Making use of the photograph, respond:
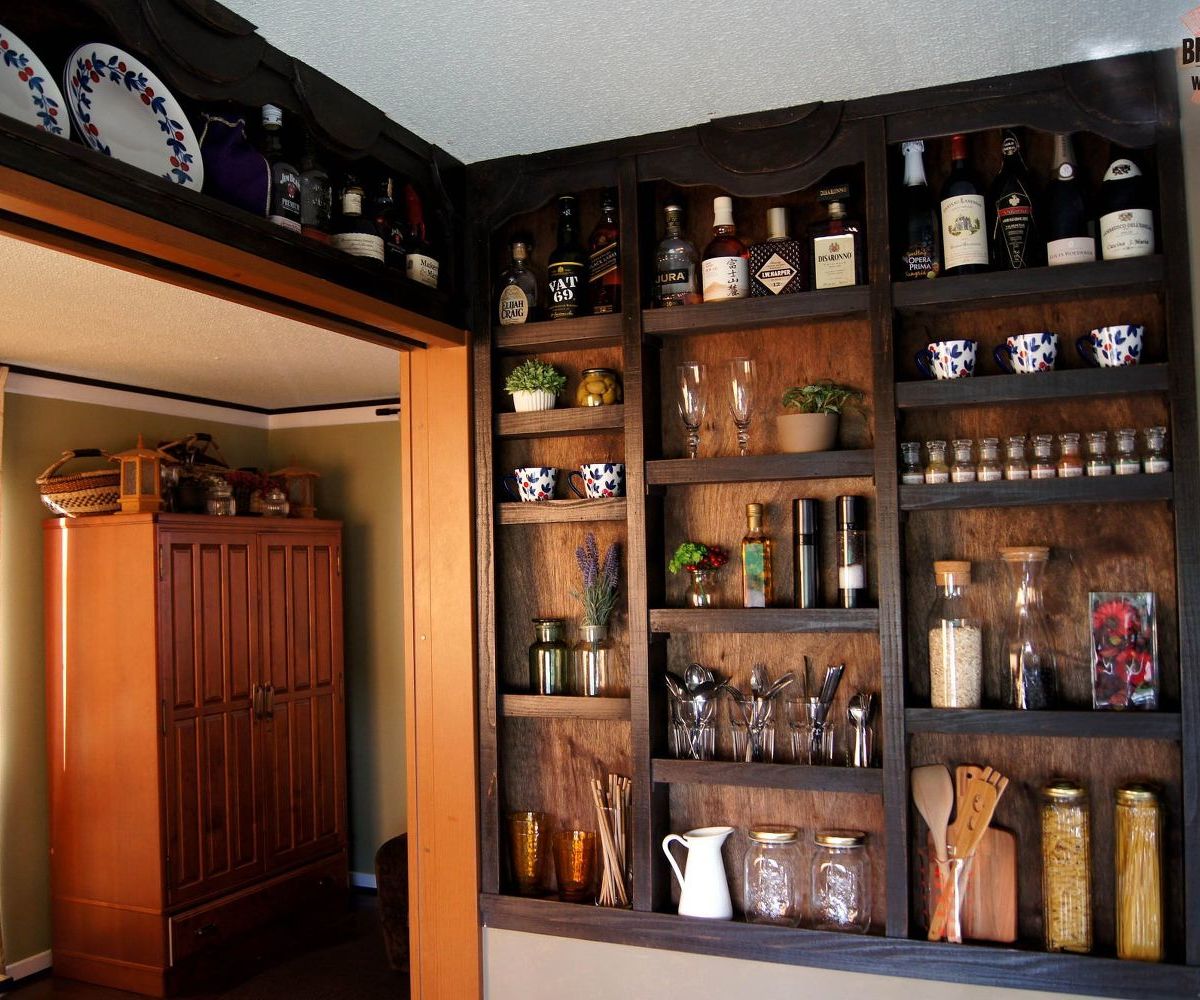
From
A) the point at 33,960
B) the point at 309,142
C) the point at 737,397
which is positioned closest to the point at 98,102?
the point at 309,142

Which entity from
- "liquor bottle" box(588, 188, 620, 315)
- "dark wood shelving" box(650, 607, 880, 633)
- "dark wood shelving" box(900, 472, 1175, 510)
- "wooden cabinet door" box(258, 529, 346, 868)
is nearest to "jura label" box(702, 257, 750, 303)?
"liquor bottle" box(588, 188, 620, 315)

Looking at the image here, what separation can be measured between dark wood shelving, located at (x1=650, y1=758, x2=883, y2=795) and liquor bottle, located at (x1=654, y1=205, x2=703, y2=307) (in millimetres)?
1022

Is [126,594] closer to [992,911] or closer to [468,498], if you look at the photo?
[468,498]

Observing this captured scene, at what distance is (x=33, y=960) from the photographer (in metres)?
4.79

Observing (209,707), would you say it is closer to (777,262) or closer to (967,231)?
(777,262)

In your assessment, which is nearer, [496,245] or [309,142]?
[309,142]

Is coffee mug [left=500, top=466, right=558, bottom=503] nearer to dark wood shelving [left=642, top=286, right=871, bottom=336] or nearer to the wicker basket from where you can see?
dark wood shelving [left=642, top=286, right=871, bottom=336]

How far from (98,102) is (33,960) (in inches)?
178

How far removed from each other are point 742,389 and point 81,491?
356 cm

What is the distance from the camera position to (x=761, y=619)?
2.26m

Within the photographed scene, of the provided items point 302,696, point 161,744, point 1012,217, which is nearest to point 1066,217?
point 1012,217

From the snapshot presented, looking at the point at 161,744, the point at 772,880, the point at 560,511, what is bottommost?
the point at 161,744

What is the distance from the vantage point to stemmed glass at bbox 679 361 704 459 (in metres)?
2.37

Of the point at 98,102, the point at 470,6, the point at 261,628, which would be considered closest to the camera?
the point at 98,102
